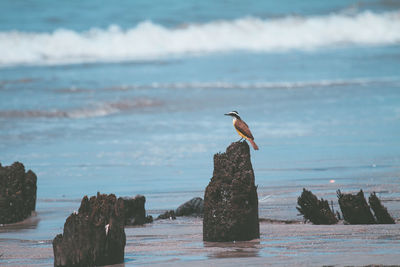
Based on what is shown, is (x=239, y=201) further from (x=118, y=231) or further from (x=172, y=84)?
(x=172, y=84)

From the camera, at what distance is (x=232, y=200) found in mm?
8453

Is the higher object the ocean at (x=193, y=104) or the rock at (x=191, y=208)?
the ocean at (x=193, y=104)

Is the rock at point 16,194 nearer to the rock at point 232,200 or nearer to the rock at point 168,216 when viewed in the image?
the rock at point 168,216

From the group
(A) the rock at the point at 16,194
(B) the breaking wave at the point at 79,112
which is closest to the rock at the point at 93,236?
(A) the rock at the point at 16,194

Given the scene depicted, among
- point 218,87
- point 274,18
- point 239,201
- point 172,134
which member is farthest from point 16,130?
point 274,18

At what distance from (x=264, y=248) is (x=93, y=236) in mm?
1584

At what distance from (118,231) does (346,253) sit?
1901mm

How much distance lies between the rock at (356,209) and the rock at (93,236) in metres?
2.79

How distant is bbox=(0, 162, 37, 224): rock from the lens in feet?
35.9

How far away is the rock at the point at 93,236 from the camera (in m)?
7.18

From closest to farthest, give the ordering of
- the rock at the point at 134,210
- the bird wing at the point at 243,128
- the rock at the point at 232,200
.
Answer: the rock at the point at 232,200 → the bird wing at the point at 243,128 → the rock at the point at 134,210

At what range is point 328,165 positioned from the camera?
48.3ft

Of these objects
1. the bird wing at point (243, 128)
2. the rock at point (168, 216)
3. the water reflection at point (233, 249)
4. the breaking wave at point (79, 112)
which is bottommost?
the water reflection at point (233, 249)

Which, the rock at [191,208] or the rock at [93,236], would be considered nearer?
the rock at [93,236]
